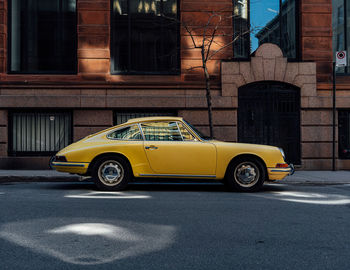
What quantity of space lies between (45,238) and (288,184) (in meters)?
7.32

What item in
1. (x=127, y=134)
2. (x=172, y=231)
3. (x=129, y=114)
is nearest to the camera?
(x=172, y=231)

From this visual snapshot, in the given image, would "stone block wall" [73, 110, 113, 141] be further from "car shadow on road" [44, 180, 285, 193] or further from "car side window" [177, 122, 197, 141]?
"car side window" [177, 122, 197, 141]

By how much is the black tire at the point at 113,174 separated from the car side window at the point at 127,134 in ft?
1.57

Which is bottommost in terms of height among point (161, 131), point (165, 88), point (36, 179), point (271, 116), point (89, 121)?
point (36, 179)

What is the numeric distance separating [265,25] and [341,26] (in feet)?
9.05

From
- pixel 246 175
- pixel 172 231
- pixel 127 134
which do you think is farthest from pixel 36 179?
pixel 172 231

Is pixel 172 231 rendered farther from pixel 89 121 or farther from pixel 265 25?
pixel 265 25

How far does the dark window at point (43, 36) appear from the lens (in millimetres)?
14492

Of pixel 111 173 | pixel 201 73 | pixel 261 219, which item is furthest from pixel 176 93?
pixel 261 219

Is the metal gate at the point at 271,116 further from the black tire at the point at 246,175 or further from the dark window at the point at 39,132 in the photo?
the black tire at the point at 246,175

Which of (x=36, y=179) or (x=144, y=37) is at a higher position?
(x=144, y=37)

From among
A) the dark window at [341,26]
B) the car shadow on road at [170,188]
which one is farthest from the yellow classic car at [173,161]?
the dark window at [341,26]

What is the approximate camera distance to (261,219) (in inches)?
215

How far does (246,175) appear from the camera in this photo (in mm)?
8227
